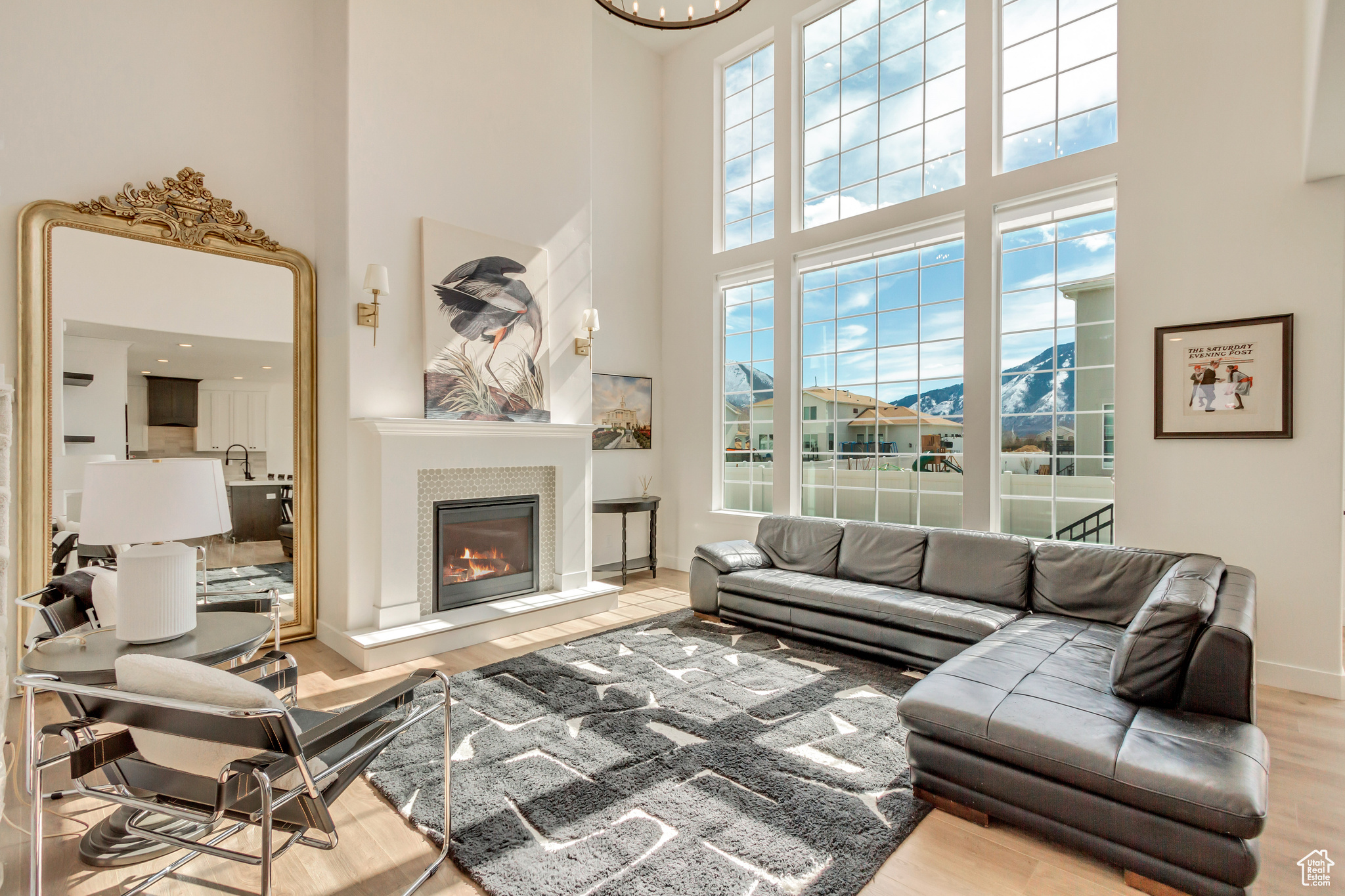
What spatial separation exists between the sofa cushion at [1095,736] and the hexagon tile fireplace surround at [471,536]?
286 centimetres

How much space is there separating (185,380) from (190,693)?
9.57 ft

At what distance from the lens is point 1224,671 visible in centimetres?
210

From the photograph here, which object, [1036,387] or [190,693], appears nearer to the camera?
[190,693]

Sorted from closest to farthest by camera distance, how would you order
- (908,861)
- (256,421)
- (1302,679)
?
(908,861), (1302,679), (256,421)

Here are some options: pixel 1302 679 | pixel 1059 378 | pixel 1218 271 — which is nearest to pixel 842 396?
pixel 1059 378

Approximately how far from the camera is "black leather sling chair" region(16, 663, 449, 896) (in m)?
1.54

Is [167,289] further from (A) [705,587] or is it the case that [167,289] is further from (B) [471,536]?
(A) [705,587]

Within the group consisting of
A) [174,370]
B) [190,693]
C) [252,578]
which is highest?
[174,370]

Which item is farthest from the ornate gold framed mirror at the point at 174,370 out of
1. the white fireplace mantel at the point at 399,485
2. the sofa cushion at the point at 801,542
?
the sofa cushion at the point at 801,542

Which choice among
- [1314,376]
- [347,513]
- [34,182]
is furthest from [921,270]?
[34,182]

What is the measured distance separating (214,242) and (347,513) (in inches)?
70.5

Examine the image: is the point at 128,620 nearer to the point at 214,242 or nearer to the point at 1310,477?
the point at 214,242

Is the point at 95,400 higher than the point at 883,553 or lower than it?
higher

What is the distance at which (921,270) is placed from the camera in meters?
4.99
